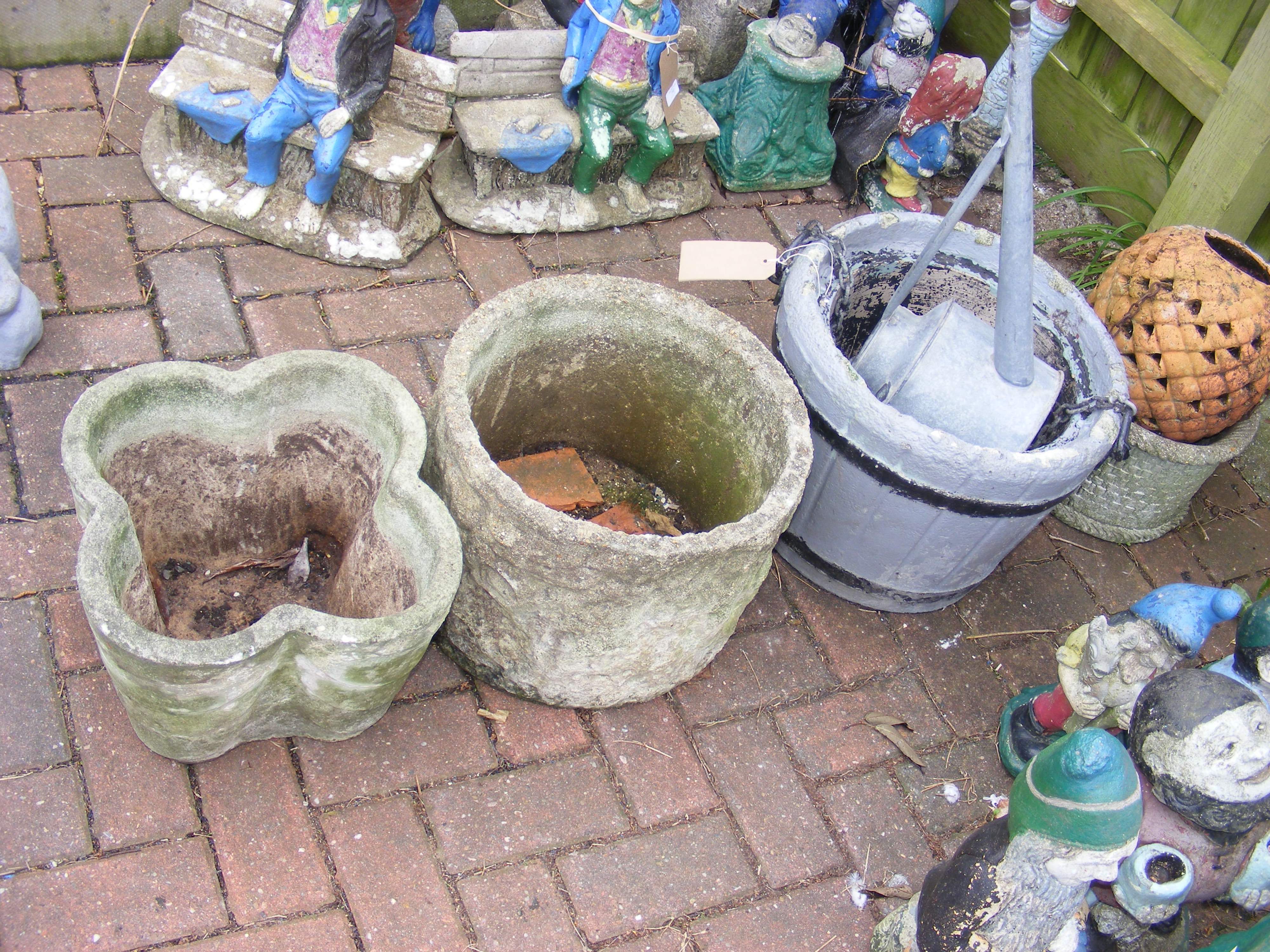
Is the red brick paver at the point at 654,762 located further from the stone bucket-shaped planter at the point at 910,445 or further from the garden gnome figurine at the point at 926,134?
the garden gnome figurine at the point at 926,134

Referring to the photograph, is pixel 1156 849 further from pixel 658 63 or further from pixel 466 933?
pixel 658 63

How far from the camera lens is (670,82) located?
3791 millimetres

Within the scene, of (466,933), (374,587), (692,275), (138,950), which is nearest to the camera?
(138,950)

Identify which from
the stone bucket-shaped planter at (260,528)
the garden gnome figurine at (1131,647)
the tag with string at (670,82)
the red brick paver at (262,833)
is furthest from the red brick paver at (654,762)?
the tag with string at (670,82)

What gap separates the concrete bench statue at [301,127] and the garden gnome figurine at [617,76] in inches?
18.0

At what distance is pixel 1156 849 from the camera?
2252mm

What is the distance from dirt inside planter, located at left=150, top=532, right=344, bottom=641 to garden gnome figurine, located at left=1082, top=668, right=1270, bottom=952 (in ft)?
6.45

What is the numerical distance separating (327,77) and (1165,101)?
314cm

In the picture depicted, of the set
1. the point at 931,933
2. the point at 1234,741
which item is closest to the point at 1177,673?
the point at 1234,741

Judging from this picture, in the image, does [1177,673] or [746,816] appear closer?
[1177,673]

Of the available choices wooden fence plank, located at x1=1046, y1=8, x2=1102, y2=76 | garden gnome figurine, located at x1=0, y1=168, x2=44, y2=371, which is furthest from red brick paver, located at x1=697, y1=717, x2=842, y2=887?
wooden fence plank, located at x1=1046, y1=8, x2=1102, y2=76

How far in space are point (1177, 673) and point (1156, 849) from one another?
0.36 m

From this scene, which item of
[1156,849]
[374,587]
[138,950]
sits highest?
[1156,849]

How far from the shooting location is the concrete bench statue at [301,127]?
3.46 metres
